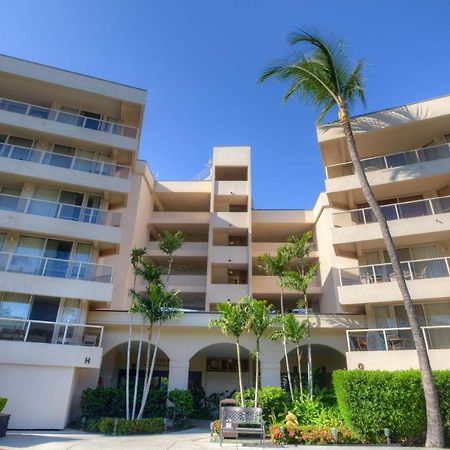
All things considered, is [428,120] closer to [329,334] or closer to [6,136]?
A: [329,334]

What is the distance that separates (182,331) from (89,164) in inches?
422

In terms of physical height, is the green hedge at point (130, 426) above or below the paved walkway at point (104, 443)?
above

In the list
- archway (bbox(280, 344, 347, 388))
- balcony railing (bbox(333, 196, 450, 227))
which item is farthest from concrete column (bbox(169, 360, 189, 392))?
balcony railing (bbox(333, 196, 450, 227))

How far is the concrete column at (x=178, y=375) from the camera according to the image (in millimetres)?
16922

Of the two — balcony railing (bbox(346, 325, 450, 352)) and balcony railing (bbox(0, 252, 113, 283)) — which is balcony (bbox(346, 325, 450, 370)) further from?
balcony railing (bbox(0, 252, 113, 283))

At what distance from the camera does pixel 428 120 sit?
60.5ft

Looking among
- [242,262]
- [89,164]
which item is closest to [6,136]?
[89,164]

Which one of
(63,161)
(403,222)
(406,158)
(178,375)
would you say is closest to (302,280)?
(403,222)

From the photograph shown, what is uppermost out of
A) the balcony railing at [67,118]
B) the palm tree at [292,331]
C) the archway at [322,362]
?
the balcony railing at [67,118]

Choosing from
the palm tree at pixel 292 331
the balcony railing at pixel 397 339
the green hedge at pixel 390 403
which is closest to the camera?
the green hedge at pixel 390 403

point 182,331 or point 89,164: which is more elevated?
point 89,164

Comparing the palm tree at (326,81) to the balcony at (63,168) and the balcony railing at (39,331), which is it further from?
the balcony railing at (39,331)

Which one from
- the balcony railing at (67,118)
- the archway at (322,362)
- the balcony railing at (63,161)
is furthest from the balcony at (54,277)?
the archway at (322,362)

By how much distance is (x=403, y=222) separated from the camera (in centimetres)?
1766
